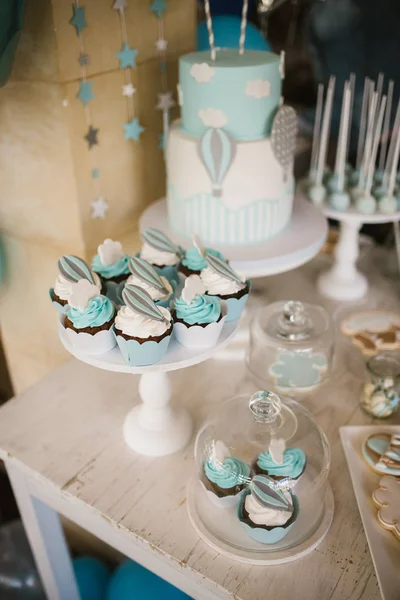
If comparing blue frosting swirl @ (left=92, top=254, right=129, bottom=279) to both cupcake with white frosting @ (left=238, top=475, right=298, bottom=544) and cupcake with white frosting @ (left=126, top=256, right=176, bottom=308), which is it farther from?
cupcake with white frosting @ (left=238, top=475, right=298, bottom=544)

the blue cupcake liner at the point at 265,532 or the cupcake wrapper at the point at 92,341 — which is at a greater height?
the cupcake wrapper at the point at 92,341

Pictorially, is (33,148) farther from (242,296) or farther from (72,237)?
(242,296)

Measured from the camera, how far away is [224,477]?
2.45 ft

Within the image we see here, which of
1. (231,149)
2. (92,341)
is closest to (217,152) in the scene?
(231,149)

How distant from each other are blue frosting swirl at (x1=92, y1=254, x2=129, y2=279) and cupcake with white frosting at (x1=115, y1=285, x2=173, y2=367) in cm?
11

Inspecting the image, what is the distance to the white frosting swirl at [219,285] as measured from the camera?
2.57ft

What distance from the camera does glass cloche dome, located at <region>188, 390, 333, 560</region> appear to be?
0.71m

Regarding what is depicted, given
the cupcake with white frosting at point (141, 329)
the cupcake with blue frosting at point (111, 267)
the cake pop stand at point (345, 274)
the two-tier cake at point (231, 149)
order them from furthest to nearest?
the cake pop stand at point (345, 274)
the two-tier cake at point (231, 149)
the cupcake with blue frosting at point (111, 267)
the cupcake with white frosting at point (141, 329)

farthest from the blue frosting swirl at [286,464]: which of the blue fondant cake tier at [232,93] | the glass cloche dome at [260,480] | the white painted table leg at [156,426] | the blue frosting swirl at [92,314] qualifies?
the blue fondant cake tier at [232,93]

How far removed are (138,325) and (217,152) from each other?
14.8 inches

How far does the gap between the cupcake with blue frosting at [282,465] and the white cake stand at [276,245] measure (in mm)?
325

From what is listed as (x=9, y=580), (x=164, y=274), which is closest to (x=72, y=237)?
(x=164, y=274)

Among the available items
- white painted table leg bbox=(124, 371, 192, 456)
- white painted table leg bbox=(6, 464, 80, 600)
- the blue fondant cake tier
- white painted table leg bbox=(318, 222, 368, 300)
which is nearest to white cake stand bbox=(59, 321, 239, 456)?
white painted table leg bbox=(124, 371, 192, 456)

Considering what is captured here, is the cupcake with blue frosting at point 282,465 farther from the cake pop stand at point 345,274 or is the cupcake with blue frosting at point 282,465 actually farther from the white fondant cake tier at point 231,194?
the cake pop stand at point 345,274
